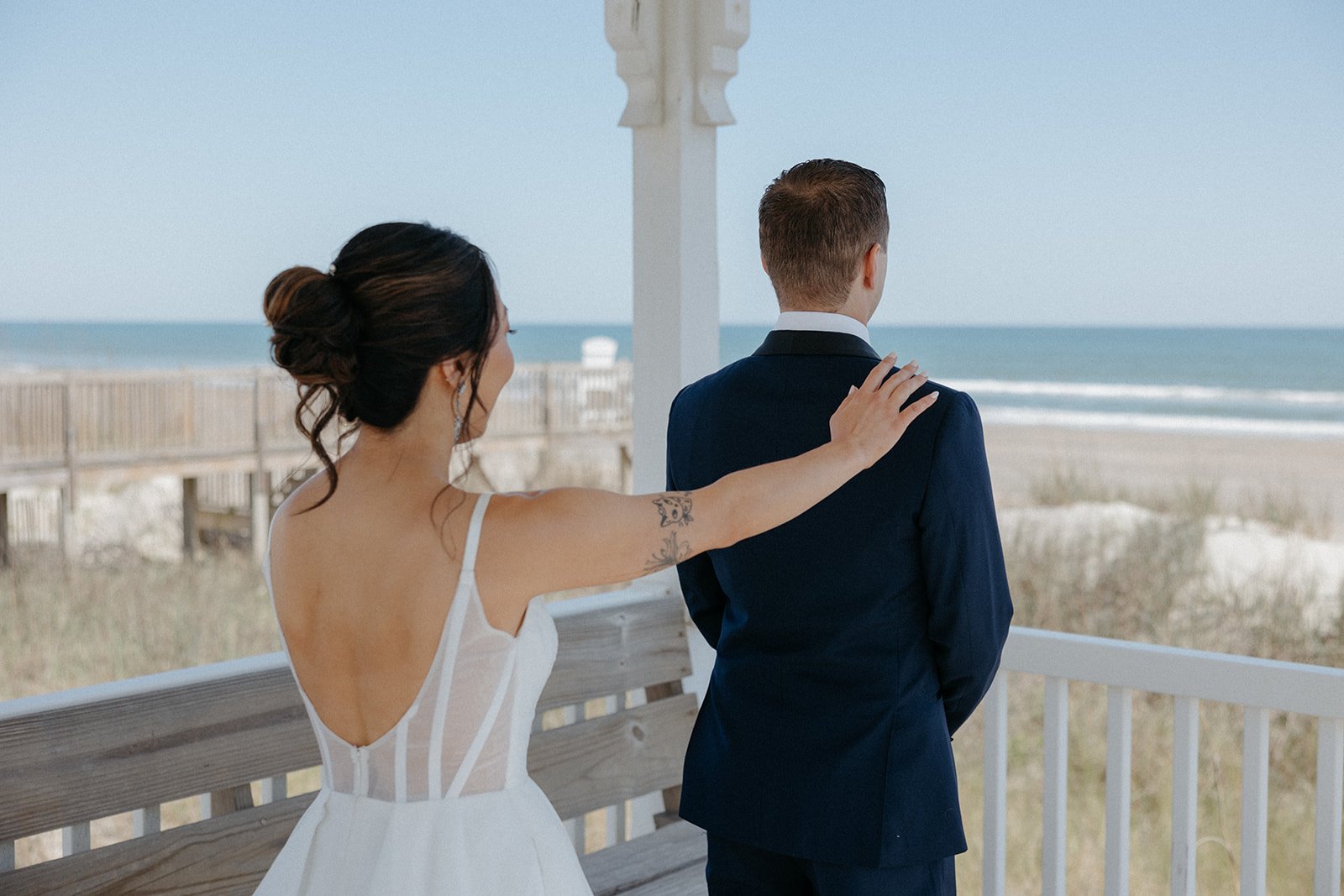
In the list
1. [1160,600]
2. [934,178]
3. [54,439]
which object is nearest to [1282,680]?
[1160,600]

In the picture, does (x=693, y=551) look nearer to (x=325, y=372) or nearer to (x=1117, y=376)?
(x=325, y=372)

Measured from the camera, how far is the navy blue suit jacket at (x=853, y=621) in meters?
1.59

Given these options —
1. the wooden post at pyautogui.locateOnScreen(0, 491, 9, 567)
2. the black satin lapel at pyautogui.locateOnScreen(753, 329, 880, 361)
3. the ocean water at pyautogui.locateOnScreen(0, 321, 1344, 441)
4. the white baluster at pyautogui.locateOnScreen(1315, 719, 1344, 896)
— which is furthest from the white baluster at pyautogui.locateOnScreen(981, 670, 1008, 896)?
the ocean water at pyautogui.locateOnScreen(0, 321, 1344, 441)

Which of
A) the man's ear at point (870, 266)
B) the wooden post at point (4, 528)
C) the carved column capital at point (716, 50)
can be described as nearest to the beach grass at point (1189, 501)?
the carved column capital at point (716, 50)

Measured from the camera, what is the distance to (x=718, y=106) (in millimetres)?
2803

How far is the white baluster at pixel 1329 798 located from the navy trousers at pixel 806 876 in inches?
35.7

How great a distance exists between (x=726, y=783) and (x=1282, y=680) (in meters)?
1.14

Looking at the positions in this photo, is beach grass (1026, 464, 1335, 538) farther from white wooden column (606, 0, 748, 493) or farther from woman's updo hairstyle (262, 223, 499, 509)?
woman's updo hairstyle (262, 223, 499, 509)

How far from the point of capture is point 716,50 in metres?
2.77

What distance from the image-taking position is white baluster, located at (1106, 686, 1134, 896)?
98.7 inches

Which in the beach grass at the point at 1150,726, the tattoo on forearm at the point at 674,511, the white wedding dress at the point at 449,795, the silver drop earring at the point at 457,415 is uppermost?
the silver drop earring at the point at 457,415

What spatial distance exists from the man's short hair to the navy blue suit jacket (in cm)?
7

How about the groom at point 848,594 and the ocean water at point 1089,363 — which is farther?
the ocean water at point 1089,363

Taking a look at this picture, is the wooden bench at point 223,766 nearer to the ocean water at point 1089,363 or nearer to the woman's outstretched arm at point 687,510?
the woman's outstretched arm at point 687,510
